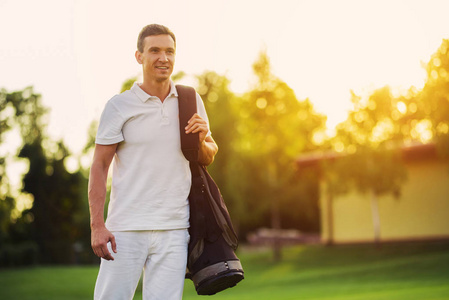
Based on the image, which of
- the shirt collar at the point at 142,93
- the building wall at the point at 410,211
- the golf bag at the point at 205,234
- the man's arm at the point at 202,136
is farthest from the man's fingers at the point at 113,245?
the building wall at the point at 410,211

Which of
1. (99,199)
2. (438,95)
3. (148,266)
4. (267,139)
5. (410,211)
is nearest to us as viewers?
(99,199)

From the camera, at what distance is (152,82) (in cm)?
397

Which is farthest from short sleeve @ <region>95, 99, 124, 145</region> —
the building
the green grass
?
the building

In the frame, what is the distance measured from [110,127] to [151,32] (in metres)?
0.62

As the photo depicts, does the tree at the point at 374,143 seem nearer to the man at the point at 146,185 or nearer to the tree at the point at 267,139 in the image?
the tree at the point at 267,139

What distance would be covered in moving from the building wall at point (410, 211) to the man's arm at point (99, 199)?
28.1 meters

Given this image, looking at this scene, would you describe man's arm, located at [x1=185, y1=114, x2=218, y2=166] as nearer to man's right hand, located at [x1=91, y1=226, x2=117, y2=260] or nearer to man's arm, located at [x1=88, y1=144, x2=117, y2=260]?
man's arm, located at [x1=88, y1=144, x2=117, y2=260]

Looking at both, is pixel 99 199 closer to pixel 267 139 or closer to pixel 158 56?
pixel 158 56

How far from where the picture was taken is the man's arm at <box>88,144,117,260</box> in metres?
3.68

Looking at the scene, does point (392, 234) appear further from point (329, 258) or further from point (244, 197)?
point (244, 197)

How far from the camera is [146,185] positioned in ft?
12.7

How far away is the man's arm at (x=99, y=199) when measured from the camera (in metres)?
3.68

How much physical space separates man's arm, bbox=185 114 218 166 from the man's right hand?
0.72 metres

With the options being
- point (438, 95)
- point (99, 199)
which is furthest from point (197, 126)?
point (438, 95)
